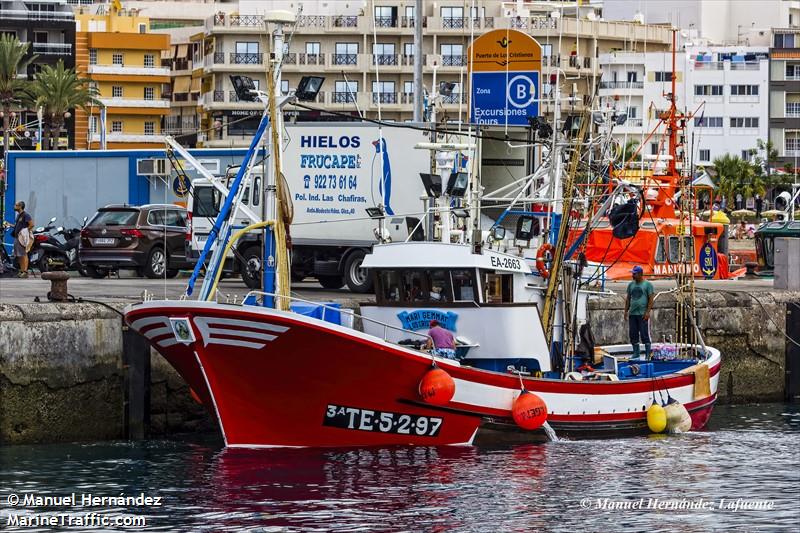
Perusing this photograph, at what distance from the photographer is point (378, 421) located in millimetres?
20797

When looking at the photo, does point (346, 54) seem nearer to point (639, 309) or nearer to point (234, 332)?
point (639, 309)

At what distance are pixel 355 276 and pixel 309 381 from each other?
9.41m

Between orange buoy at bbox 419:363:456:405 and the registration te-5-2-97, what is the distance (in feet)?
2.05

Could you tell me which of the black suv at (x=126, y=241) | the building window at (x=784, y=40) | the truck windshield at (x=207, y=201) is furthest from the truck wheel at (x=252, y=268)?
the building window at (x=784, y=40)

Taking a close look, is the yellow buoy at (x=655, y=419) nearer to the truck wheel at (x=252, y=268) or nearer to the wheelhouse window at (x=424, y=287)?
the wheelhouse window at (x=424, y=287)

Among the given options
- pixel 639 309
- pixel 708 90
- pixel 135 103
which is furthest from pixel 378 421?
pixel 708 90

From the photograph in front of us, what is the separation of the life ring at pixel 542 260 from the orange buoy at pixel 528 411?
2.32 m

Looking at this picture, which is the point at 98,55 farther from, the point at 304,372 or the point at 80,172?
the point at 304,372

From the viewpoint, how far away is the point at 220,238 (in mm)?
20703

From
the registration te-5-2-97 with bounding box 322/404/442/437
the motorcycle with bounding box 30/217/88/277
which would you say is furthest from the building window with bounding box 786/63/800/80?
the registration te-5-2-97 with bounding box 322/404/442/437

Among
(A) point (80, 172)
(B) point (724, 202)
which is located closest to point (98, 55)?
(B) point (724, 202)

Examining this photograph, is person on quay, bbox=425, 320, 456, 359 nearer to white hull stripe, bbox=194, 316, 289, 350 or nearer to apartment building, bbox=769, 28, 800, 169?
white hull stripe, bbox=194, 316, 289, 350

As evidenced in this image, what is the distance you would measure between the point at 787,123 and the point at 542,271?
257 feet

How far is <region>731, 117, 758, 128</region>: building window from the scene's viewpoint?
97.8 m
